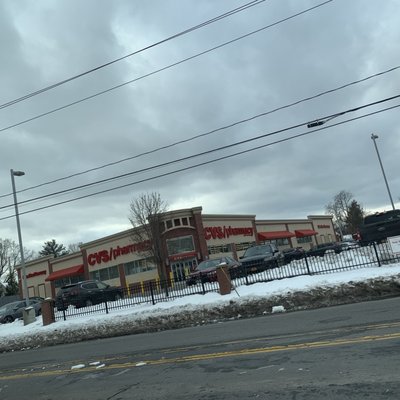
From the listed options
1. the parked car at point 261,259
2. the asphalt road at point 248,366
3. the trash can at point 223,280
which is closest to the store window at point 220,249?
the parked car at point 261,259

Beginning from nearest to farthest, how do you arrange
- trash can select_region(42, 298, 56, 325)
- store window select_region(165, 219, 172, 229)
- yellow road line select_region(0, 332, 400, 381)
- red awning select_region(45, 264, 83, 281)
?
1. yellow road line select_region(0, 332, 400, 381)
2. trash can select_region(42, 298, 56, 325)
3. store window select_region(165, 219, 172, 229)
4. red awning select_region(45, 264, 83, 281)

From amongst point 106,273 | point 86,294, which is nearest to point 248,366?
→ point 86,294

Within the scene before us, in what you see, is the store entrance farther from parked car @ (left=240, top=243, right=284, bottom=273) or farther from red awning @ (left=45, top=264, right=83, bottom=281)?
parked car @ (left=240, top=243, right=284, bottom=273)

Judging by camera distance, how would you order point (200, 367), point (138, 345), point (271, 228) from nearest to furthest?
point (200, 367), point (138, 345), point (271, 228)

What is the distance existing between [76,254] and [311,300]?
46.5m

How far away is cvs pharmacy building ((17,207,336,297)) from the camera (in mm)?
47719

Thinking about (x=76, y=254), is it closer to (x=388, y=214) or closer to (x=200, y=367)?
(x=388, y=214)

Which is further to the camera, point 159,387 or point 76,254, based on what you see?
point 76,254

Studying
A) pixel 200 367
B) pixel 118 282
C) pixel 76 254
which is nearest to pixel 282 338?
pixel 200 367

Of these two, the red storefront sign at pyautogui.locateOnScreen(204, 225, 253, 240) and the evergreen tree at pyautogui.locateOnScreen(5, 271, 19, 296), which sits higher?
the evergreen tree at pyautogui.locateOnScreen(5, 271, 19, 296)

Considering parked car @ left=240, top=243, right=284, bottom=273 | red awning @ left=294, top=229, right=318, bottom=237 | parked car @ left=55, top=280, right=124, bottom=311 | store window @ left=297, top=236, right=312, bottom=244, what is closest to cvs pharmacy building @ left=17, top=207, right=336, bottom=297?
red awning @ left=294, top=229, right=318, bottom=237

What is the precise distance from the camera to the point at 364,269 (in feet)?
A: 60.4

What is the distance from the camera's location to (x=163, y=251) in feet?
150

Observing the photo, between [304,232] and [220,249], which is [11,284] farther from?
[304,232]
